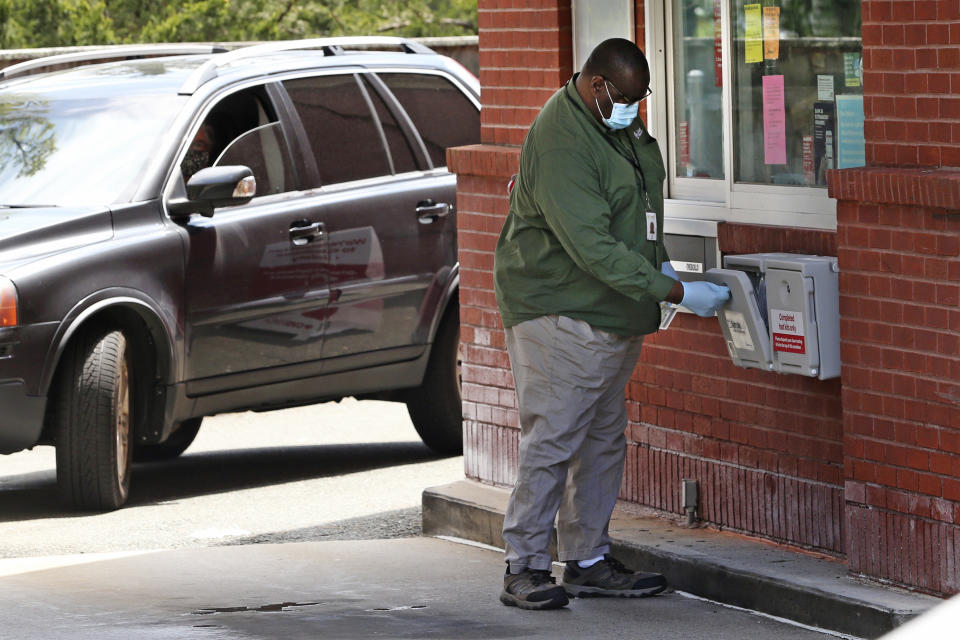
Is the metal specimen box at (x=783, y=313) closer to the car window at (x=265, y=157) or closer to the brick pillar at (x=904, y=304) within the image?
the brick pillar at (x=904, y=304)

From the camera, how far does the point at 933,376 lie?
18.0 feet

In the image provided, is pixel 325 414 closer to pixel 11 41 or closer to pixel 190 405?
pixel 190 405

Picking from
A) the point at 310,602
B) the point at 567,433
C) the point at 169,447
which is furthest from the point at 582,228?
the point at 169,447

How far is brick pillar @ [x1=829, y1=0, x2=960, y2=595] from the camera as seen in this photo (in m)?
5.42

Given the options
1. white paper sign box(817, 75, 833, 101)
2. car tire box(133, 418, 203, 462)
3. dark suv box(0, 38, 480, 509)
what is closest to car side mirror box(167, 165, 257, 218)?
dark suv box(0, 38, 480, 509)

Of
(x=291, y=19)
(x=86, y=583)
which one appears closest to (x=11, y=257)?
(x=86, y=583)

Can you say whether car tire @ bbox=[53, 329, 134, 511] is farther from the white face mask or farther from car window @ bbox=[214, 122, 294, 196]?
A: the white face mask

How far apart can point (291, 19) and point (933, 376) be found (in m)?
19.2

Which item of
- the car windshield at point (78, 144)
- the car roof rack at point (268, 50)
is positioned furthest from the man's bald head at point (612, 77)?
the car roof rack at point (268, 50)

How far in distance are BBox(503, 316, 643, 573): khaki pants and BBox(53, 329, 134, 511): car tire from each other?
103 inches

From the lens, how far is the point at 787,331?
5941 millimetres

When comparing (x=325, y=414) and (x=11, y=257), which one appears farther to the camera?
(x=325, y=414)

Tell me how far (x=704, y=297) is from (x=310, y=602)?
1.68m

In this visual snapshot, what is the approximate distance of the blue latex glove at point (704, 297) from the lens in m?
5.98
